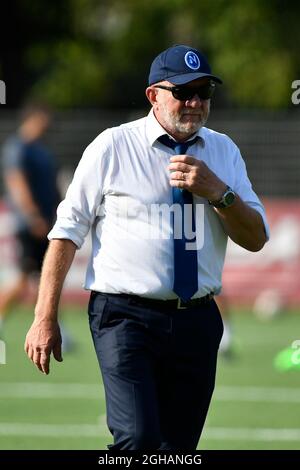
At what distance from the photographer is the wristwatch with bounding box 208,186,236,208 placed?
604 cm

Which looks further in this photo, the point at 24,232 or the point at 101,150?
the point at 24,232

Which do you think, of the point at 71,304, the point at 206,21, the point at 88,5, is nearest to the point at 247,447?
the point at 71,304

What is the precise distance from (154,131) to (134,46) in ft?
83.9

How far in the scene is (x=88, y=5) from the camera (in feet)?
107

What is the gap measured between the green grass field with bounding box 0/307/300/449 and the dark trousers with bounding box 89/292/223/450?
2248mm

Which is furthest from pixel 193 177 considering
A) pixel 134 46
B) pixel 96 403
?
pixel 134 46

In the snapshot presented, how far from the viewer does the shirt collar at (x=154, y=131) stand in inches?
245

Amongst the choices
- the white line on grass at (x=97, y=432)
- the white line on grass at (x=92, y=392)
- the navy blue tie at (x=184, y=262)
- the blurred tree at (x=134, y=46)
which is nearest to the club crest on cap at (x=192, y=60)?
the navy blue tie at (x=184, y=262)

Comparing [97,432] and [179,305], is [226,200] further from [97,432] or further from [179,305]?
[97,432]

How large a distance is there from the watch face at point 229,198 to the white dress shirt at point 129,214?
21cm

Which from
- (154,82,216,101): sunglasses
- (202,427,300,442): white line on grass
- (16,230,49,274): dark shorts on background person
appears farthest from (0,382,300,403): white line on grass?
(154,82,216,101): sunglasses

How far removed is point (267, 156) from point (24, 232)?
262 inches

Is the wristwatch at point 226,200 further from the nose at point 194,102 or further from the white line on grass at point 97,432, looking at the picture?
the white line on grass at point 97,432

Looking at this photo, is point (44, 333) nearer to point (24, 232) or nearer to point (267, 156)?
point (24, 232)
